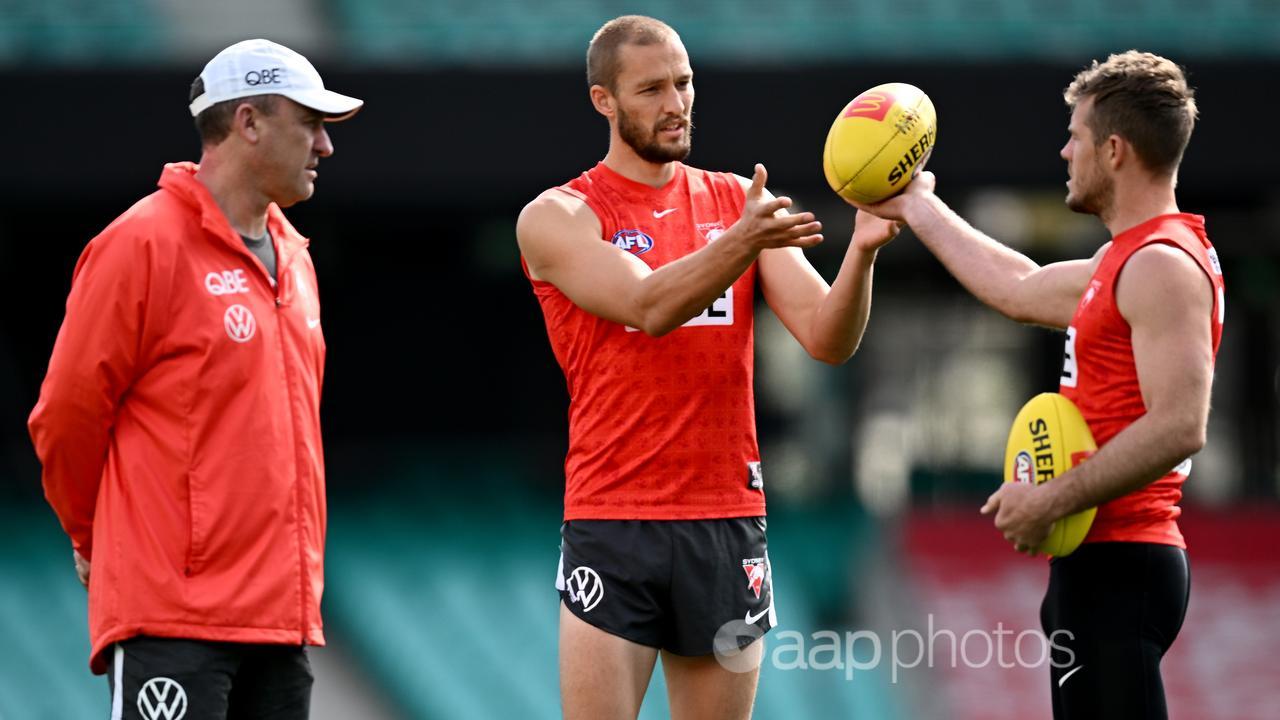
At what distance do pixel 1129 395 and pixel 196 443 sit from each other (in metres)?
2.38

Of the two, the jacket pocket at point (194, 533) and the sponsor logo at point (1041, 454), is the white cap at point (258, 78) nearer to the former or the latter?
the jacket pocket at point (194, 533)

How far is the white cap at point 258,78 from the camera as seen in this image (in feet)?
13.5

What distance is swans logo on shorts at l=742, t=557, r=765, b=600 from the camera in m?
4.30

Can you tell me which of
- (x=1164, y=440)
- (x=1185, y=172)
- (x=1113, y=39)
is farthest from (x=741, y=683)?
(x=1113, y=39)

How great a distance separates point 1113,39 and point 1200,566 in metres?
3.98

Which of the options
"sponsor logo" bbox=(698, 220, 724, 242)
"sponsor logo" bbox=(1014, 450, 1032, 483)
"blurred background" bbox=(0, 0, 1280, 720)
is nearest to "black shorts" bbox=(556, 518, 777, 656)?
"sponsor logo" bbox=(1014, 450, 1032, 483)

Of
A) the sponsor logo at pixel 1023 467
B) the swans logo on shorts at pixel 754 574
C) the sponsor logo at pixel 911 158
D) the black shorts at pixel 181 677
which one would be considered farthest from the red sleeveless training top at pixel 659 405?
the black shorts at pixel 181 677

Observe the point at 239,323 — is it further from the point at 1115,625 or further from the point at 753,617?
the point at 1115,625

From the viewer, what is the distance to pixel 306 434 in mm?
4129

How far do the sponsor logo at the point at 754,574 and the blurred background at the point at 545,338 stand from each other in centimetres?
593

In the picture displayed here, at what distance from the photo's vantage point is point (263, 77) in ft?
13.6

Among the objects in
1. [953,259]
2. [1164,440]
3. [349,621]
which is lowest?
[349,621]

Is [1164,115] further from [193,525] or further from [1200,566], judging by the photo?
[1200,566]

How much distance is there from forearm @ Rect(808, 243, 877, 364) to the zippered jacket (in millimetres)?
1476
